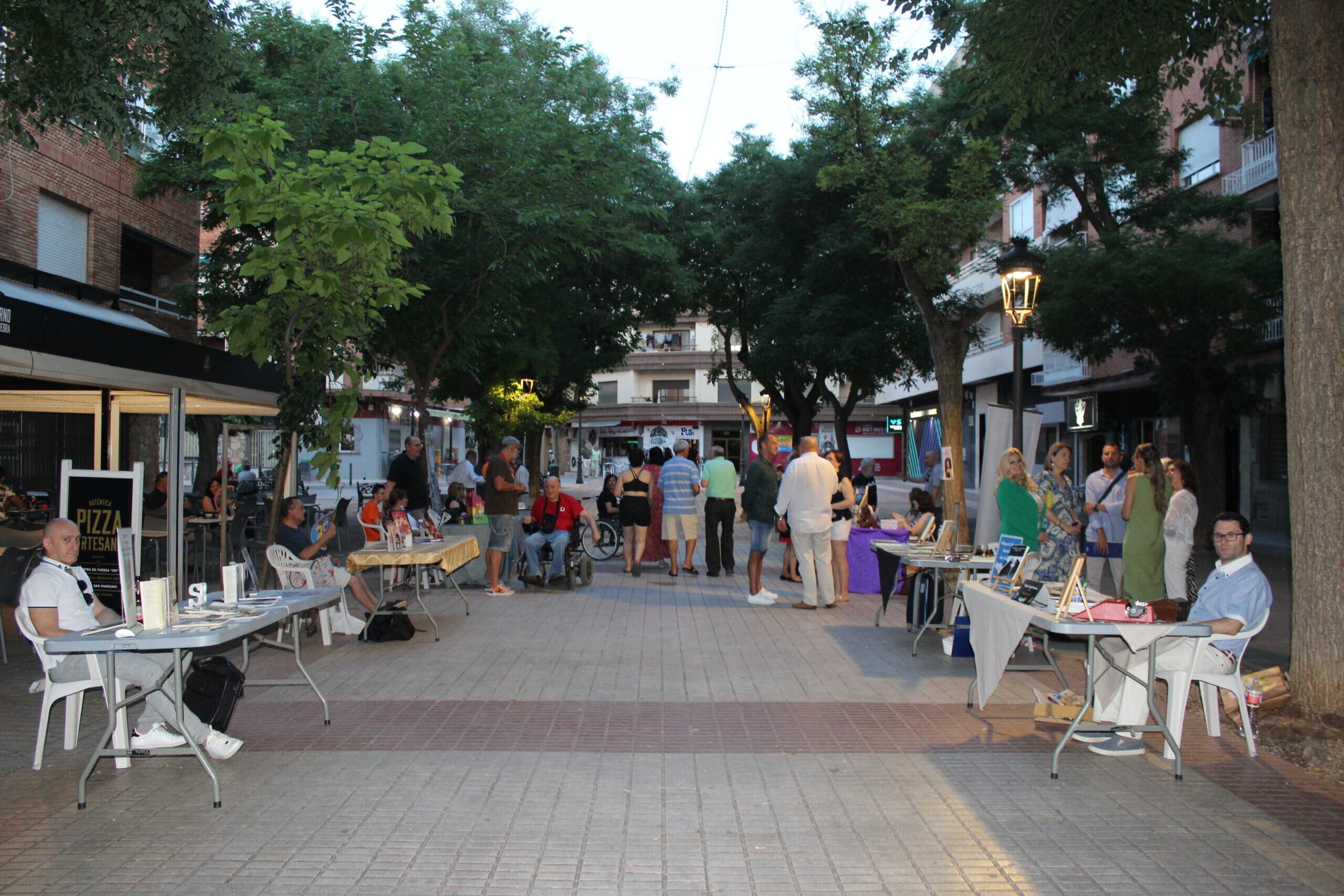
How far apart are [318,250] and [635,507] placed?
601 cm

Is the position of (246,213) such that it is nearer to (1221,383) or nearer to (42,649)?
(42,649)

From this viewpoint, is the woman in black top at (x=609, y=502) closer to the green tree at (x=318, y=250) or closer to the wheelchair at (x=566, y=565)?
the wheelchair at (x=566, y=565)

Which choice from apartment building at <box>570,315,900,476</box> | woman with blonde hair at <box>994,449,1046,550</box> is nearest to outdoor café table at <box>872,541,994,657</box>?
woman with blonde hair at <box>994,449,1046,550</box>

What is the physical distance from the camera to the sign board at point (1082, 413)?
29141 millimetres

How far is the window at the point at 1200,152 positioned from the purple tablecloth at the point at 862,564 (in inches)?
589

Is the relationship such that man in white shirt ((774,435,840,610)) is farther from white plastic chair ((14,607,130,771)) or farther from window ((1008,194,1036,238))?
window ((1008,194,1036,238))

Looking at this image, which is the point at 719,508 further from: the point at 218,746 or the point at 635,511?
the point at 218,746

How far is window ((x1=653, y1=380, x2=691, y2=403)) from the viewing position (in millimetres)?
65625

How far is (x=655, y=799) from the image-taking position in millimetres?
4719

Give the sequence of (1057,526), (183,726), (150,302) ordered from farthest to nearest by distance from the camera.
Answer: (150,302) → (1057,526) → (183,726)

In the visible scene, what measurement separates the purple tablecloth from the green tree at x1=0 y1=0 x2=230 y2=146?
8.06m

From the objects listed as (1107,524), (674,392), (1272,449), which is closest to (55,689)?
(1107,524)

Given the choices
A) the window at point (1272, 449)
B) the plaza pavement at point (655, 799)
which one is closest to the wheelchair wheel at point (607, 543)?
the plaza pavement at point (655, 799)

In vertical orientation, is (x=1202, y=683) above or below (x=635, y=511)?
below
